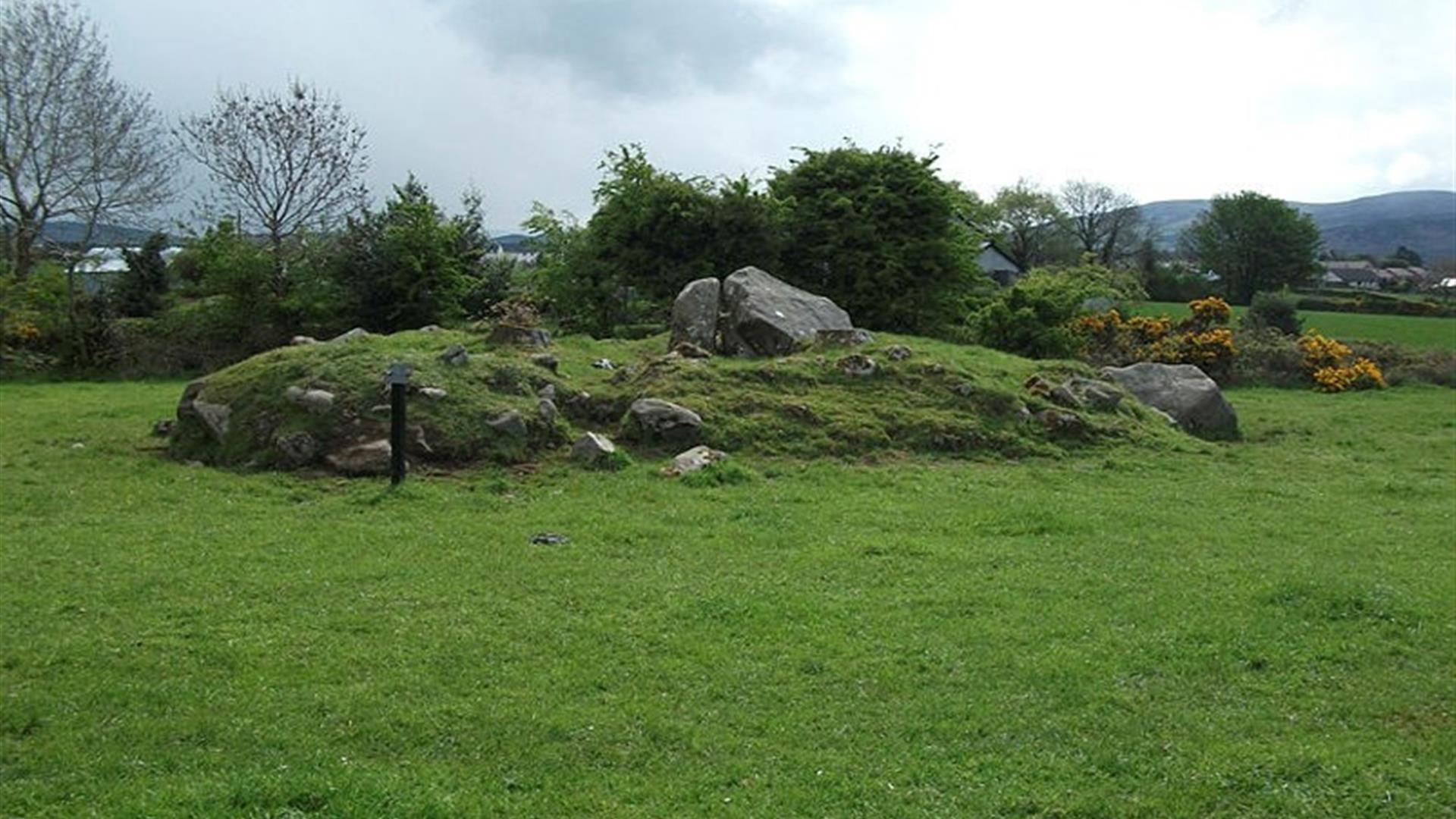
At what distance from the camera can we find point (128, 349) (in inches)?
987

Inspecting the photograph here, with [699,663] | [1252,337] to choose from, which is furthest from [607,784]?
[1252,337]

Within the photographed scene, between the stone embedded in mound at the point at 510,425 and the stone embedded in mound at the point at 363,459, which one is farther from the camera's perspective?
the stone embedded in mound at the point at 510,425

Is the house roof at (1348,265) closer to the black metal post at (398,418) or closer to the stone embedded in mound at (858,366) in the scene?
the stone embedded in mound at (858,366)

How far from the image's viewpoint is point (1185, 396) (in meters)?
17.3

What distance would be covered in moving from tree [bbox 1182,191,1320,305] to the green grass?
14.8m

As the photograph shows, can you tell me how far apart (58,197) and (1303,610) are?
33139mm

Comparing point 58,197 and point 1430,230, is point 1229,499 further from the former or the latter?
point 1430,230

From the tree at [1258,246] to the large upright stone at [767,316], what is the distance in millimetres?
63704

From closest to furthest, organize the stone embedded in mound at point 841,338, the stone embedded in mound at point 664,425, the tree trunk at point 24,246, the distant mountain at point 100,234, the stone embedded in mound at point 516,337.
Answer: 1. the stone embedded in mound at point 664,425
2. the stone embedded in mound at point 516,337
3. the stone embedded in mound at point 841,338
4. the tree trunk at point 24,246
5. the distant mountain at point 100,234

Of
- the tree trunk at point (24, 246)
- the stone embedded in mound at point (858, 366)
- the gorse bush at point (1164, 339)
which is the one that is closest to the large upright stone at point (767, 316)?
the stone embedded in mound at point (858, 366)

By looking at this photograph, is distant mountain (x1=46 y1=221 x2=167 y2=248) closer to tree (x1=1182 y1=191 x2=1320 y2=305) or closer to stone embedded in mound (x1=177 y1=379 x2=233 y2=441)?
stone embedded in mound (x1=177 y1=379 x2=233 y2=441)

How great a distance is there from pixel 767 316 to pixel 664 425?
192 inches

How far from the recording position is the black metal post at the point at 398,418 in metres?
11.1

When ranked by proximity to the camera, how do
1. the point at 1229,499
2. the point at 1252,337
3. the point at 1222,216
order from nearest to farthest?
the point at 1229,499 → the point at 1252,337 → the point at 1222,216
